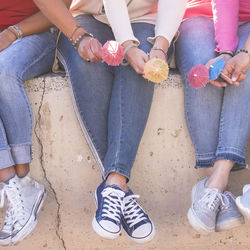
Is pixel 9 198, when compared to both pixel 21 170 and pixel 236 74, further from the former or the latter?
pixel 236 74

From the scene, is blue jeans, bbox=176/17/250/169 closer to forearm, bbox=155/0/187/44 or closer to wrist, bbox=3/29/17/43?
forearm, bbox=155/0/187/44

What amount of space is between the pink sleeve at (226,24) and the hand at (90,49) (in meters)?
0.50

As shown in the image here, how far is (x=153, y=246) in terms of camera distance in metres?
2.19

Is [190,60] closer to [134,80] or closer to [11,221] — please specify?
[134,80]

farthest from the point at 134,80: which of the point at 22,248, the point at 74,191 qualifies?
the point at 22,248

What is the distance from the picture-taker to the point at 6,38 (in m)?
2.03

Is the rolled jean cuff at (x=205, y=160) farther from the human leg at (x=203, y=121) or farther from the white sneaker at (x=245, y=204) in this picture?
the white sneaker at (x=245, y=204)

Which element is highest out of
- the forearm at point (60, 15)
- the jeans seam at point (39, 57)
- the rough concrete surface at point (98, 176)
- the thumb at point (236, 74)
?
the forearm at point (60, 15)

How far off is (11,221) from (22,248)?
1.21 feet

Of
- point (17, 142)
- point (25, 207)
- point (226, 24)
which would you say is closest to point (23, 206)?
point (25, 207)

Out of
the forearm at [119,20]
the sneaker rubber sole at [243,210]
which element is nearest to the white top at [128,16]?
the forearm at [119,20]

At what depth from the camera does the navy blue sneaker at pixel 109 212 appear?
68.2 inches

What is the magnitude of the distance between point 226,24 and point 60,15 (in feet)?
2.29

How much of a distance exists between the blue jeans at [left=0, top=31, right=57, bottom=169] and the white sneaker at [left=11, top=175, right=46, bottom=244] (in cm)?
11
